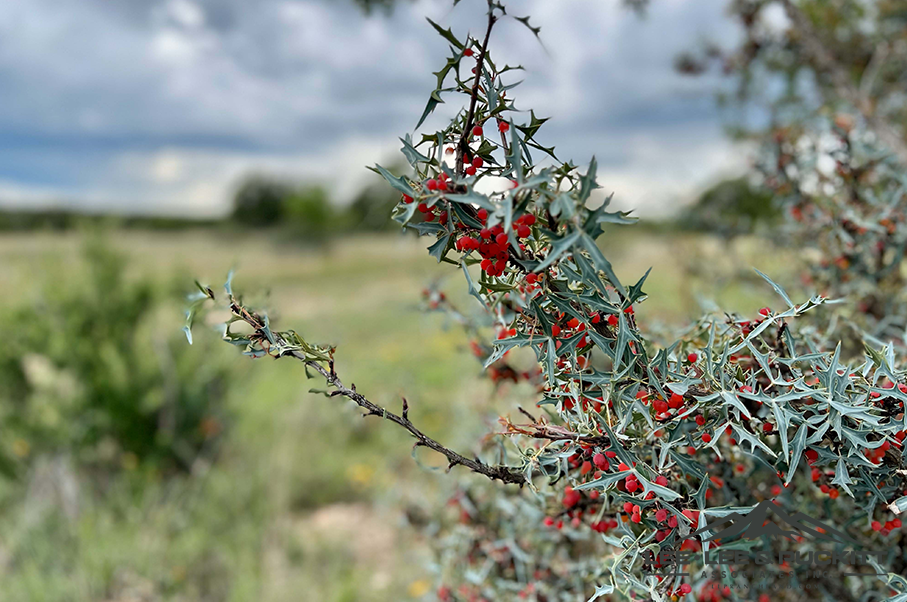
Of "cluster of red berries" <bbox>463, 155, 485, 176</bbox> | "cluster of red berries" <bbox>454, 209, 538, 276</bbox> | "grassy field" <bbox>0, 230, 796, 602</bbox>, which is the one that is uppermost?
"cluster of red berries" <bbox>463, 155, 485, 176</bbox>

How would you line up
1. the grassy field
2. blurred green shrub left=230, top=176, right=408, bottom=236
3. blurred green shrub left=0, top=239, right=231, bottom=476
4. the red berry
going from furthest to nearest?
blurred green shrub left=230, top=176, right=408, bottom=236 < blurred green shrub left=0, top=239, right=231, bottom=476 < the grassy field < the red berry

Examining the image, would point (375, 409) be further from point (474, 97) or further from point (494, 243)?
point (474, 97)

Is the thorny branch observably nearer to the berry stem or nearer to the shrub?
the shrub

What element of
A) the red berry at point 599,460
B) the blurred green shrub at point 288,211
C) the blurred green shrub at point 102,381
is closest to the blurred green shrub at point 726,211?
the red berry at point 599,460

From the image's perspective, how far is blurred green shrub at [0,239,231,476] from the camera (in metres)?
3.75

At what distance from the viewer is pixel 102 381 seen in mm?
3838

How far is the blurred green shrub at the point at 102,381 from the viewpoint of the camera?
12.3 feet

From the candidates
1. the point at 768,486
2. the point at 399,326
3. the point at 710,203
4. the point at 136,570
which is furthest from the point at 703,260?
the point at 399,326

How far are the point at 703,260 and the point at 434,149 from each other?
14.2 feet

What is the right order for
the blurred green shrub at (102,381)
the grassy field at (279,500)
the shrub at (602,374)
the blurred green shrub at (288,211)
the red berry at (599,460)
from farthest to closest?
the blurred green shrub at (288,211) → the blurred green shrub at (102,381) → the grassy field at (279,500) → the red berry at (599,460) → the shrub at (602,374)

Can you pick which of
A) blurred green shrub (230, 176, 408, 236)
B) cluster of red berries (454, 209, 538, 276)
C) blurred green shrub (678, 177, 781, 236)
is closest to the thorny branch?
cluster of red berries (454, 209, 538, 276)

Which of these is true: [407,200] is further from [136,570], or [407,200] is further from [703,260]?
[703,260]

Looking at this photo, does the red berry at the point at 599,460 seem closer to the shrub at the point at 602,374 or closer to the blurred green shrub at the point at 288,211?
the shrub at the point at 602,374

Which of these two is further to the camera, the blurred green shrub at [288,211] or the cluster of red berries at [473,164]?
the blurred green shrub at [288,211]
